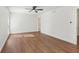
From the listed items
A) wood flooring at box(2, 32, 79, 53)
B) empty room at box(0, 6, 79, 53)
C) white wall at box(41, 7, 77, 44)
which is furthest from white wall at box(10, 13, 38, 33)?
wood flooring at box(2, 32, 79, 53)

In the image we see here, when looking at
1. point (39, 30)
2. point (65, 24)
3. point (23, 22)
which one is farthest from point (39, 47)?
point (39, 30)

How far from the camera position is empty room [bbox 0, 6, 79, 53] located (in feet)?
14.1

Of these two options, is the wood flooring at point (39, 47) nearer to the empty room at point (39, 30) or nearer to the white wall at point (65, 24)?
the empty room at point (39, 30)

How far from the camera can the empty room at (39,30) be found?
429 centimetres

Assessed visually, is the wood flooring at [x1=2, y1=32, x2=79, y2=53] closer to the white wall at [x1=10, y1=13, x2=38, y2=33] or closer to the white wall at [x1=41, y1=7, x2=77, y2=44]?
the white wall at [x1=41, y1=7, x2=77, y2=44]

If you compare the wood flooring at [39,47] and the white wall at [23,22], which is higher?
the white wall at [23,22]

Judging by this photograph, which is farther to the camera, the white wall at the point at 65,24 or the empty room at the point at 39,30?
the white wall at the point at 65,24

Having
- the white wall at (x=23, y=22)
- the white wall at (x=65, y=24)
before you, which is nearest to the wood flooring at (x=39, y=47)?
the white wall at (x=65, y=24)

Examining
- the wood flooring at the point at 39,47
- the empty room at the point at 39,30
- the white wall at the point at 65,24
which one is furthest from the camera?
the white wall at the point at 65,24

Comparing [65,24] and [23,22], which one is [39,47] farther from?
[23,22]

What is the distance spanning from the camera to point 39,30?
11.2 meters
